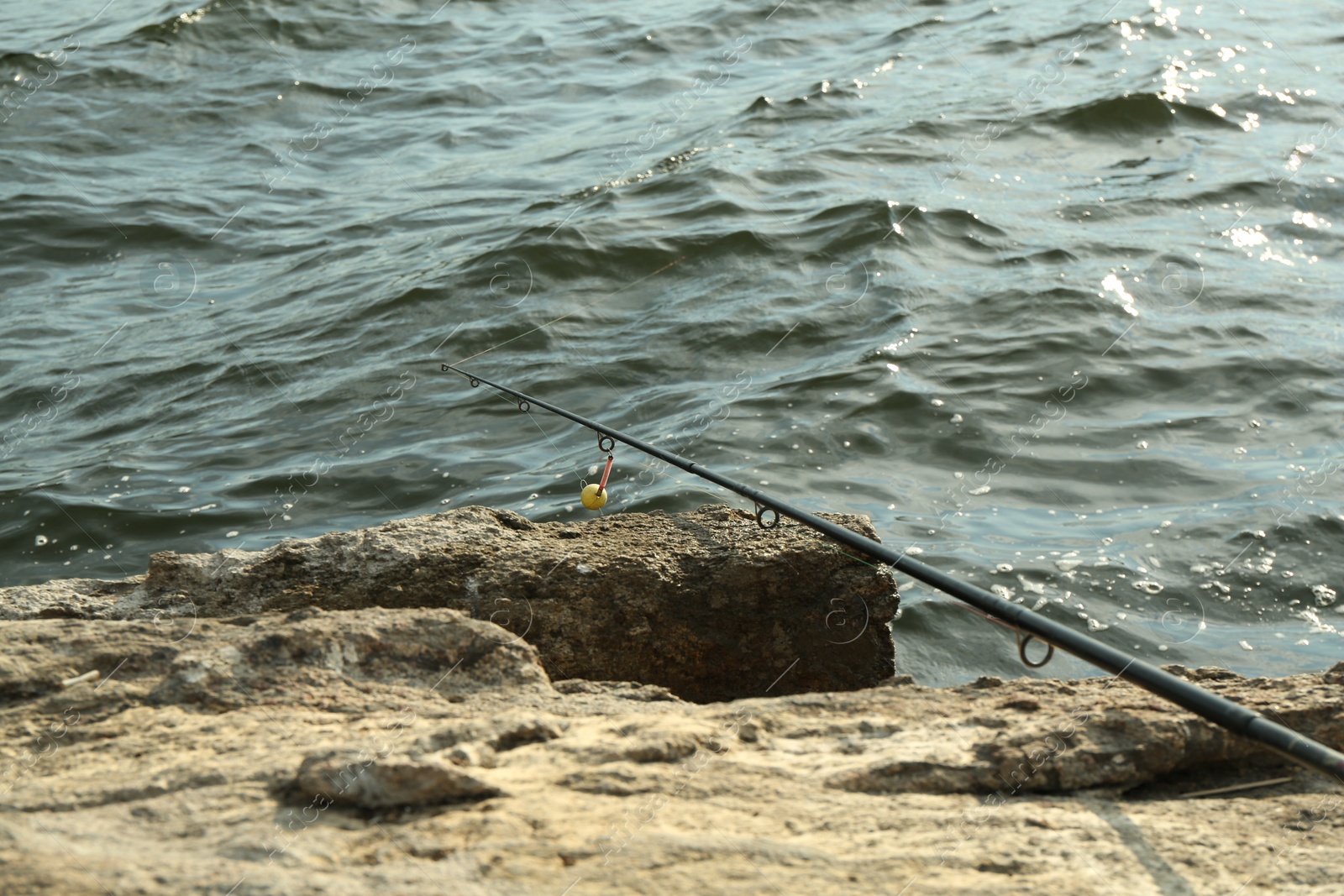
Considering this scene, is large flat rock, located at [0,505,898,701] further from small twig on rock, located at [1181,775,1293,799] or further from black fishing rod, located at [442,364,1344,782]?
small twig on rock, located at [1181,775,1293,799]

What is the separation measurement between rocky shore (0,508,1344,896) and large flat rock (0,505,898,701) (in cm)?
14

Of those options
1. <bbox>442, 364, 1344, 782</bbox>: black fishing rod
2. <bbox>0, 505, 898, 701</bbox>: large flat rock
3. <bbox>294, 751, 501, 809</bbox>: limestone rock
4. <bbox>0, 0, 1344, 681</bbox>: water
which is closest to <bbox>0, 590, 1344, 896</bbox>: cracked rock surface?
<bbox>294, 751, 501, 809</bbox>: limestone rock

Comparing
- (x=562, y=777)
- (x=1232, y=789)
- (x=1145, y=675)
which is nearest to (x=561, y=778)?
(x=562, y=777)

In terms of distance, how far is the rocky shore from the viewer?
178 cm

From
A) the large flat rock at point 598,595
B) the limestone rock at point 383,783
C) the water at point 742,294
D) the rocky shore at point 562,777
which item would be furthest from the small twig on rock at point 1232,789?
the water at point 742,294

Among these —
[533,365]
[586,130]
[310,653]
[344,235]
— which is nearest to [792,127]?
[586,130]

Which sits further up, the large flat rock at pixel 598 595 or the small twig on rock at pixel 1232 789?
the small twig on rock at pixel 1232 789

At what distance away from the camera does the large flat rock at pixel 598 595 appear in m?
3.07

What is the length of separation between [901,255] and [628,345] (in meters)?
2.16

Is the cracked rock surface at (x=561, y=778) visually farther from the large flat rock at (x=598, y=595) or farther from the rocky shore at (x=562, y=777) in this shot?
the large flat rock at (x=598, y=595)

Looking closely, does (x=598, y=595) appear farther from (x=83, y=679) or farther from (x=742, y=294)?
(x=742, y=294)

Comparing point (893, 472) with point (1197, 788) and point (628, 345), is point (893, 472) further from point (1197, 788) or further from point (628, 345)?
point (1197, 788)

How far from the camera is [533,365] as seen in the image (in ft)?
23.3

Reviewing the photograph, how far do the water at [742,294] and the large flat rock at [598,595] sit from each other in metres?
1.25
